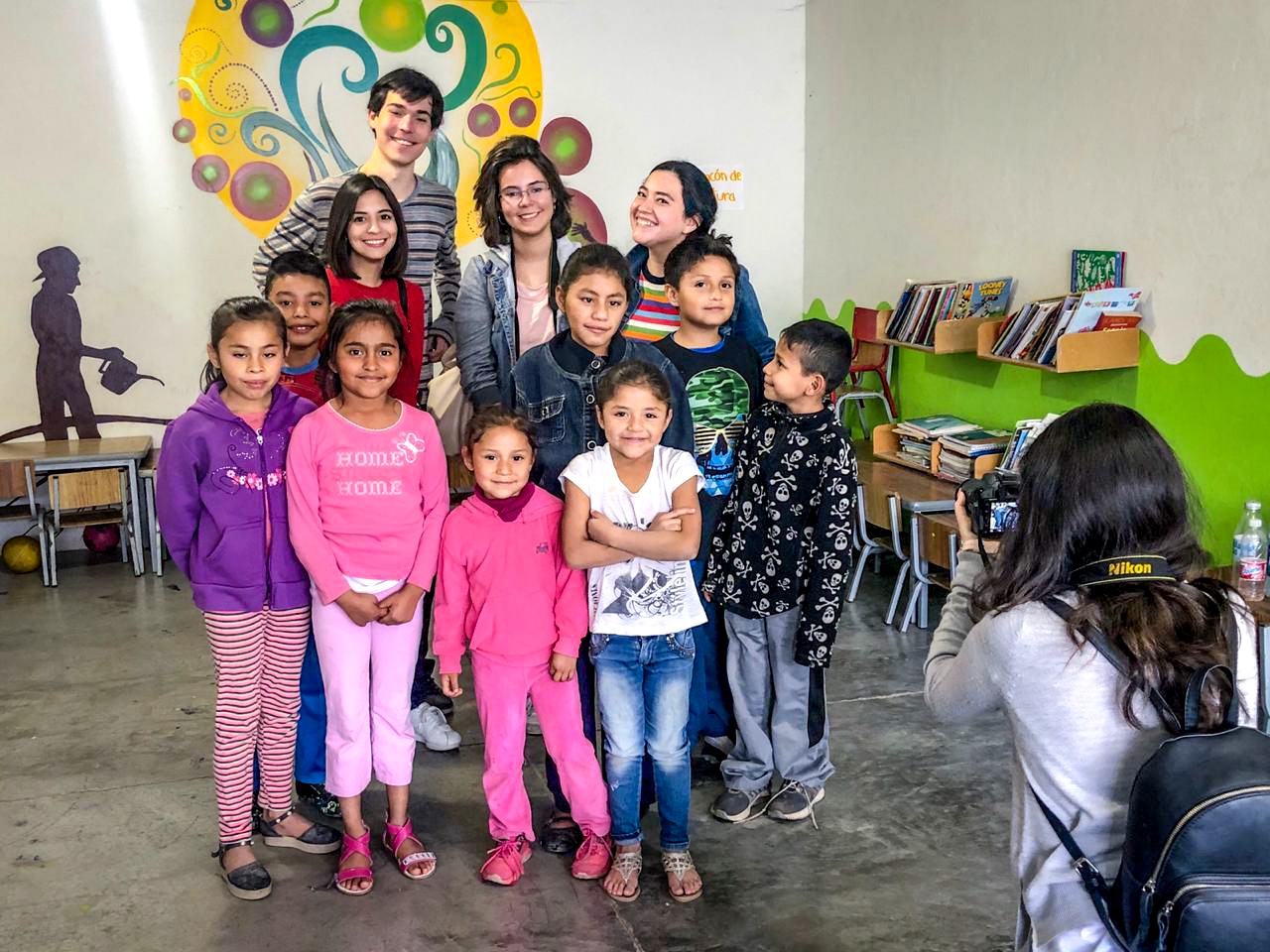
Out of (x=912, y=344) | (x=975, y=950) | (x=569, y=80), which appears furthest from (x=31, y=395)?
(x=975, y=950)

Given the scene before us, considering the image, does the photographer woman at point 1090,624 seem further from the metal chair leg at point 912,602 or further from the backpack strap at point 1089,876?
the metal chair leg at point 912,602

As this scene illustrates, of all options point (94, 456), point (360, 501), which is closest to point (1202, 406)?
point (360, 501)

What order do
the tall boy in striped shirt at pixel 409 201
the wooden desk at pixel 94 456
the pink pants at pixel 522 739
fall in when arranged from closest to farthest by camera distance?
1. the pink pants at pixel 522 739
2. the tall boy in striped shirt at pixel 409 201
3. the wooden desk at pixel 94 456

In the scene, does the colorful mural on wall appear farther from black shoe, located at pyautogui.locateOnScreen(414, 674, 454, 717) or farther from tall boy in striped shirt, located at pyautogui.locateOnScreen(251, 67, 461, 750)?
black shoe, located at pyautogui.locateOnScreen(414, 674, 454, 717)

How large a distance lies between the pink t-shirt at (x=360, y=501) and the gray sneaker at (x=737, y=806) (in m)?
0.97

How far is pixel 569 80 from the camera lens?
6.43 metres

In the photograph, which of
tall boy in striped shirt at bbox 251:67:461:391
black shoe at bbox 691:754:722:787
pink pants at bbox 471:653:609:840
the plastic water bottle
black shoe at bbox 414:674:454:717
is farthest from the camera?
black shoe at bbox 414:674:454:717

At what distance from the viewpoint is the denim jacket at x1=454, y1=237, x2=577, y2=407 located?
3.04m

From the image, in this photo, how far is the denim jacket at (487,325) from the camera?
304 cm

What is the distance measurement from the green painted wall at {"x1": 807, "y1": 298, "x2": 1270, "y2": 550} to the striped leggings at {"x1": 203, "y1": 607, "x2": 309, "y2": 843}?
246 cm

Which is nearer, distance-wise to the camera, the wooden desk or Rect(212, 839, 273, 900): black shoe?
Rect(212, 839, 273, 900): black shoe

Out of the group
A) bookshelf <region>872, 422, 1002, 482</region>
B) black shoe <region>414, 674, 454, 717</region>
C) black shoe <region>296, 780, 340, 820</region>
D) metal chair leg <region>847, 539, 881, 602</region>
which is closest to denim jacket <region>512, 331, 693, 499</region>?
black shoe <region>296, 780, 340, 820</region>

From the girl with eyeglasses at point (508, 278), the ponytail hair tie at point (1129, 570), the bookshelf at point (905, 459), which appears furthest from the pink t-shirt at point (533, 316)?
the bookshelf at point (905, 459)

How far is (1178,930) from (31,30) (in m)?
6.28
